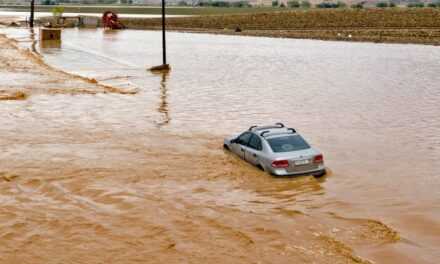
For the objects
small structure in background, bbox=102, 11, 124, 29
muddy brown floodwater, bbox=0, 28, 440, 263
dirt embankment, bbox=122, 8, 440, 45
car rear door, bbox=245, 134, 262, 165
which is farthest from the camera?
small structure in background, bbox=102, 11, 124, 29

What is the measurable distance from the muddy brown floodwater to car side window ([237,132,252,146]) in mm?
621

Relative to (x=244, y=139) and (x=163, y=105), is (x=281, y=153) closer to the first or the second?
(x=244, y=139)

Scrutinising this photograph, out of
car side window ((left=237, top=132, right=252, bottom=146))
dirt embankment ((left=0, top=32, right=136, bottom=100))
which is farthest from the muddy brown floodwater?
car side window ((left=237, top=132, right=252, bottom=146))

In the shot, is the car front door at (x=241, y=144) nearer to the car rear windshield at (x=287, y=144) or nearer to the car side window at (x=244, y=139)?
the car side window at (x=244, y=139)

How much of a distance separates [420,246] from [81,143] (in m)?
13.3

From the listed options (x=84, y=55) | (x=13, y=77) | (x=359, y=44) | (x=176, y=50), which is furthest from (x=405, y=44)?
(x=13, y=77)

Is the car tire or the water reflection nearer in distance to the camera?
the car tire

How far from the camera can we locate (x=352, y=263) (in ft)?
40.9

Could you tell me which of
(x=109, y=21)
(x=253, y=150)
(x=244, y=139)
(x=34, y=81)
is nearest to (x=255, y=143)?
(x=253, y=150)

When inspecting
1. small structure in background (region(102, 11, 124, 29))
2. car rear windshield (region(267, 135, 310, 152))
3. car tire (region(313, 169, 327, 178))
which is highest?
small structure in background (region(102, 11, 124, 29))

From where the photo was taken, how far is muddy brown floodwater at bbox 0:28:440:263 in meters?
13.4

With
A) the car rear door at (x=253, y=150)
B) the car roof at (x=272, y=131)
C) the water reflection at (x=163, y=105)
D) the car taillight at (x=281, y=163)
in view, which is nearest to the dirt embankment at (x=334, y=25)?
the water reflection at (x=163, y=105)

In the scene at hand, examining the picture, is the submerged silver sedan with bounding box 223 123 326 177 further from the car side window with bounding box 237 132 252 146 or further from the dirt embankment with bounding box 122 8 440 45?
the dirt embankment with bounding box 122 8 440 45

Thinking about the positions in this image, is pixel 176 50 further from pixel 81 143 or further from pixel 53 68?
pixel 81 143
